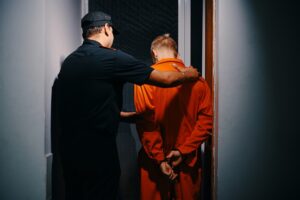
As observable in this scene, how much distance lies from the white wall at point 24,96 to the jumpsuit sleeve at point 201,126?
0.88 metres

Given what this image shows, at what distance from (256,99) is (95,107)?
946mm

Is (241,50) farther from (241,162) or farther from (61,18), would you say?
(61,18)

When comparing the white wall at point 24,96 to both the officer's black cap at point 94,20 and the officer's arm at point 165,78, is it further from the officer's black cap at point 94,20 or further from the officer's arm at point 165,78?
the officer's arm at point 165,78

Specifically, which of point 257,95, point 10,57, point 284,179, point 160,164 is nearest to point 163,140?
point 160,164

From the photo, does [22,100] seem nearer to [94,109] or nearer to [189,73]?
[94,109]

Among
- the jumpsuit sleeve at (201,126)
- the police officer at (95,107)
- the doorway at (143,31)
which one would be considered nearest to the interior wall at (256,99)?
the jumpsuit sleeve at (201,126)

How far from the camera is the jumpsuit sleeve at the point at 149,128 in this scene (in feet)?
5.11

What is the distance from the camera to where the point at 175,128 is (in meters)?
1.66

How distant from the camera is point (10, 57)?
1536 millimetres

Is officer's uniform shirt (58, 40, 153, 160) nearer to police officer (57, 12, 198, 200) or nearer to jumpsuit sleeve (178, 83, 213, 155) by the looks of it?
police officer (57, 12, 198, 200)

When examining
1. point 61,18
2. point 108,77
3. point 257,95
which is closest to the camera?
point 108,77

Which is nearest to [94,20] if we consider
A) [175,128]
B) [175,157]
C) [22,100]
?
[22,100]

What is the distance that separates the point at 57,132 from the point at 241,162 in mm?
1214

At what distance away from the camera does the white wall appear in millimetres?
1520
